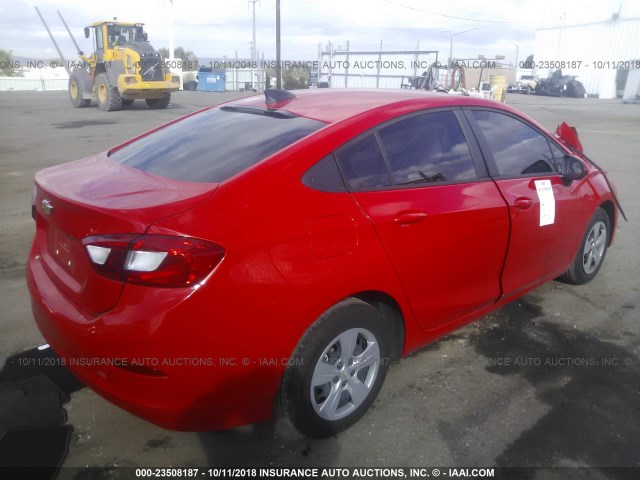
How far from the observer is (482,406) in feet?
9.69

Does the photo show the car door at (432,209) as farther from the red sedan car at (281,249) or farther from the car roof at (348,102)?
the car roof at (348,102)

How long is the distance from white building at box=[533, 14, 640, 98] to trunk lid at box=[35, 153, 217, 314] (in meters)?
52.5

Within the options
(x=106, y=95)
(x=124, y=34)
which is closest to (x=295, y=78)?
(x=124, y=34)

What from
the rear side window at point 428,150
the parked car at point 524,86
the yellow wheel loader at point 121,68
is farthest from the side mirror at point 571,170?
the parked car at point 524,86

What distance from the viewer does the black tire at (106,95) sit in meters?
21.3

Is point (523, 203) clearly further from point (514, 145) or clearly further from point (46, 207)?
point (46, 207)

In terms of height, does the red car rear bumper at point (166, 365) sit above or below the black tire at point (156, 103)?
above

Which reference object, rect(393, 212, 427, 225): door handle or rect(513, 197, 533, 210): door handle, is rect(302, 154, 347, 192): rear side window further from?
rect(513, 197, 533, 210): door handle

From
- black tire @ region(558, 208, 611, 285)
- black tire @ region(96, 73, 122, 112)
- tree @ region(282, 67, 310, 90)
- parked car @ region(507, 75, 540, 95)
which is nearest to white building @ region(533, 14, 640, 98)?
A: parked car @ region(507, 75, 540, 95)

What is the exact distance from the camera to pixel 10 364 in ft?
10.6

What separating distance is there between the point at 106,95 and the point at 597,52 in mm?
47747

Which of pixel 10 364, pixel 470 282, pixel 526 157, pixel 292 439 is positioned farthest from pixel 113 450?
pixel 526 157

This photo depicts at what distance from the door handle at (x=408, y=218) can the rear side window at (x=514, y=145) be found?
829 mm

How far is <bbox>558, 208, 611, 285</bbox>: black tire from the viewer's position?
4305 mm
